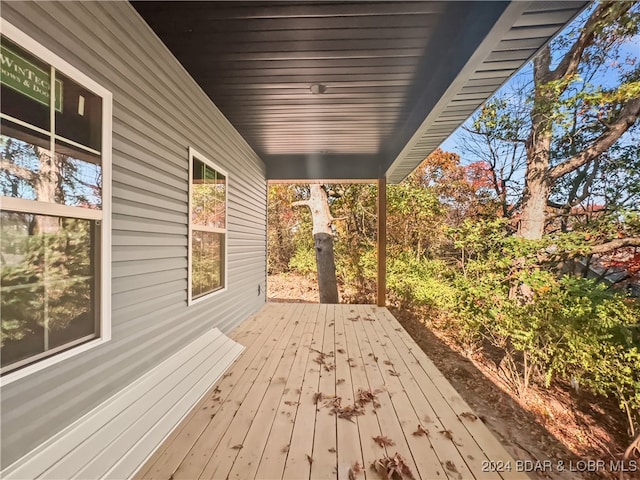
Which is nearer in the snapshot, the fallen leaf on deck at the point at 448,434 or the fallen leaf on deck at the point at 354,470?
the fallen leaf on deck at the point at 354,470

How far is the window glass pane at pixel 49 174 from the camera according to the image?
122cm

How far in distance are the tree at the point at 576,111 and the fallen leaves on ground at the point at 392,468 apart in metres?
6.36

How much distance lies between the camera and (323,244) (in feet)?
26.5

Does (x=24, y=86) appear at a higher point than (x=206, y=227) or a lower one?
higher

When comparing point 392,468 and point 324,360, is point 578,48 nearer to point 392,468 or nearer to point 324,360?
point 324,360

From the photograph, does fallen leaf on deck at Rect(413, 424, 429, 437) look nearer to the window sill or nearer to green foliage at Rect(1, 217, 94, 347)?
the window sill

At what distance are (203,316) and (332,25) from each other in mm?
2984

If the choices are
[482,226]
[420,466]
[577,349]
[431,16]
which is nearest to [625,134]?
[482,226]

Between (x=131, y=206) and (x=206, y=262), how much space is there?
138 cm

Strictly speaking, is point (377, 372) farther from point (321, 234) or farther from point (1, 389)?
point (321, 234)

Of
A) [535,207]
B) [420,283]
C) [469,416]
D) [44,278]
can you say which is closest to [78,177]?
[44,278]

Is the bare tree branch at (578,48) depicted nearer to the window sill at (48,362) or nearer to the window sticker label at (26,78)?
the window sticker label at (26,78)

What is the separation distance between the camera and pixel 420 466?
4.90ft

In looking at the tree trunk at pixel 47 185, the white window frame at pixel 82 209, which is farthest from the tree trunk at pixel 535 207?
the tree trunk at pixel 47 185
